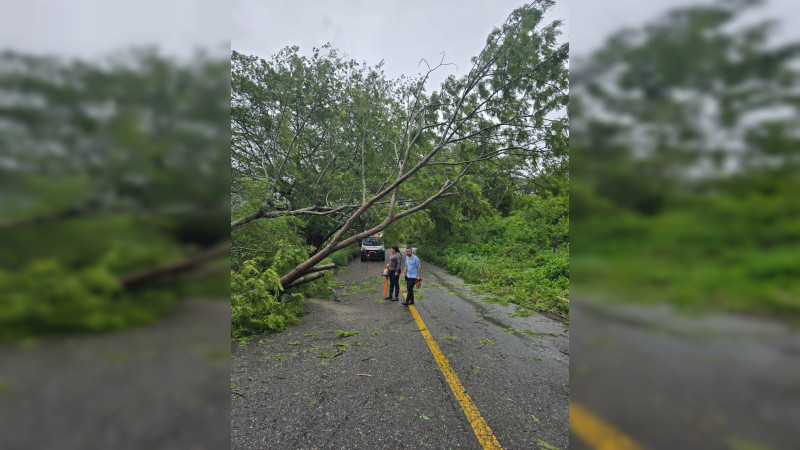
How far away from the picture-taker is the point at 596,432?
59 centimetres

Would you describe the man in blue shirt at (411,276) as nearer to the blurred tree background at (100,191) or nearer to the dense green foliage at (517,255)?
the dense green foliage at (517,255)

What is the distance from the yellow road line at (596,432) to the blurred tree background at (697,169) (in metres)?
0.21

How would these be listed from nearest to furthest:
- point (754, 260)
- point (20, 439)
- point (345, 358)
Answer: point (754, 260), point (20, 439), point (345, 358)

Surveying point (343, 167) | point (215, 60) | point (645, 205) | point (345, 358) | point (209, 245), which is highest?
point (343, 167)

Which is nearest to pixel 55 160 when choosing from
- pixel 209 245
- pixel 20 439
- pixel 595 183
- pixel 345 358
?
pixel 209 245

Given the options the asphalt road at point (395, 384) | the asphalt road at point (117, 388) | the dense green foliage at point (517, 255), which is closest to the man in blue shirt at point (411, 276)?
the asphalt road at point (395, 384)

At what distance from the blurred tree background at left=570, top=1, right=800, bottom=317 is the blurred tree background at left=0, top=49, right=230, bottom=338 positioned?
77 centimetres

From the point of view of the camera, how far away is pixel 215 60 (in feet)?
2.54

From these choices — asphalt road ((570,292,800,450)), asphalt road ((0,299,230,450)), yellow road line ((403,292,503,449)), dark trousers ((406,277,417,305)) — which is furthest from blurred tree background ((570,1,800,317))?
dark trousers ((406,277,417,305))

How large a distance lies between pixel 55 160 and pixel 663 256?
0.98 meters

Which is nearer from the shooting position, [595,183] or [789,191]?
[789,191]

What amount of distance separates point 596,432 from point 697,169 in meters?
0.46

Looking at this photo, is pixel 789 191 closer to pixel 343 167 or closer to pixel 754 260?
pixel 754 260

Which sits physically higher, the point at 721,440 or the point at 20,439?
the point at 721,440
